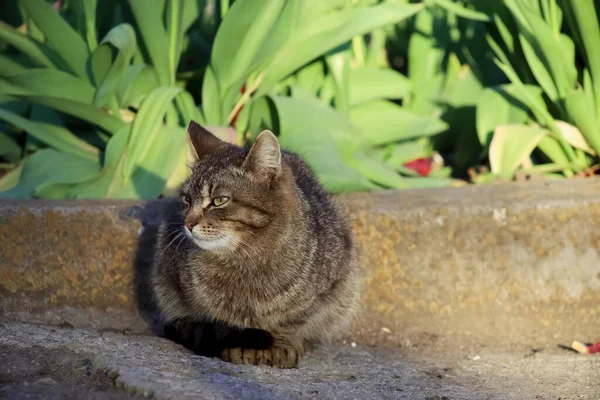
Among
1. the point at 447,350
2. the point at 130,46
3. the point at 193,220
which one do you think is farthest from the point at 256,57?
the point at 447,350

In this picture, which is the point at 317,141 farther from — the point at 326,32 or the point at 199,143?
the point at 199,143

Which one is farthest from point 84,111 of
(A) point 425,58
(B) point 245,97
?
(A) point 425,58

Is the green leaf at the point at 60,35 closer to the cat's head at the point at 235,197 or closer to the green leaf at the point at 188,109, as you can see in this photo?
the green leaf at the point at 188,109

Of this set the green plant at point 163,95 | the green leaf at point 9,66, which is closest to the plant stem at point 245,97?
the green plant at point 163,95

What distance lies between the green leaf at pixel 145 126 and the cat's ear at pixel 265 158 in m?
0.99

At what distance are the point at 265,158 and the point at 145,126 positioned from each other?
1.05m

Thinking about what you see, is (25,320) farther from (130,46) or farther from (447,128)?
(447,128)

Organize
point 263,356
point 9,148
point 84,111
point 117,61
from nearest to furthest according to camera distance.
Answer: point 263,356 < point 117,61 < point 84,111 < point 9,148

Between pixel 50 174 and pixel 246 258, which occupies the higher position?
pixel 50 174

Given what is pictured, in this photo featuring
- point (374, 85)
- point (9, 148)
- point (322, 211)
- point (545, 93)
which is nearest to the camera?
point (322, 211)

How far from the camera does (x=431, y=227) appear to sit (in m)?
3.52

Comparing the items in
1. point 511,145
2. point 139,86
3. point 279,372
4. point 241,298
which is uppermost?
point 139,86

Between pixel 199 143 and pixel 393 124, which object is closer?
pixel 199 143

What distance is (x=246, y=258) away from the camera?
290 centimetres
